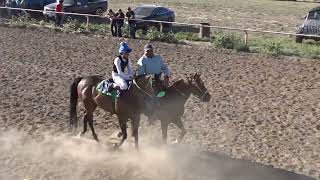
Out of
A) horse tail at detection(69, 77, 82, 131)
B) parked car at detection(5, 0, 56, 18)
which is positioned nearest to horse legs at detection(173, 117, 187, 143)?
horse tail at detection(69, 77, 82, 131)

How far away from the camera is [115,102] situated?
10375 millimetres

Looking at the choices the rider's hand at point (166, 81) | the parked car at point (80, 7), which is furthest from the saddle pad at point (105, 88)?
the parked car at point (80, 7)

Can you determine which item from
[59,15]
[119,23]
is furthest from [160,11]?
[59,15]

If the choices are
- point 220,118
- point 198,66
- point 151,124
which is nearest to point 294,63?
point 198,66

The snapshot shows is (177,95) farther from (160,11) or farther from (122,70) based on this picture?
(160,11)

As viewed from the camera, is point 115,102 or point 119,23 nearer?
point 115,102

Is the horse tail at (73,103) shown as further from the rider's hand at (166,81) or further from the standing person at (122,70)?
the rider's hand at (166,81)

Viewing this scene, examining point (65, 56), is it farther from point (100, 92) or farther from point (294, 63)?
point (100, 92)

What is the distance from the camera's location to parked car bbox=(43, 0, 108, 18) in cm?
2928

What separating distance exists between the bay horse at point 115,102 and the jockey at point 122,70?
147 mm

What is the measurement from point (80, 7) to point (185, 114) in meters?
18.8

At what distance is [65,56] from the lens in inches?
778

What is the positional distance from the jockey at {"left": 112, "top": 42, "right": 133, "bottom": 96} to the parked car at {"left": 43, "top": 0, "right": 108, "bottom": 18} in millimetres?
19015

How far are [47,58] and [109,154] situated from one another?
9.68 meters
